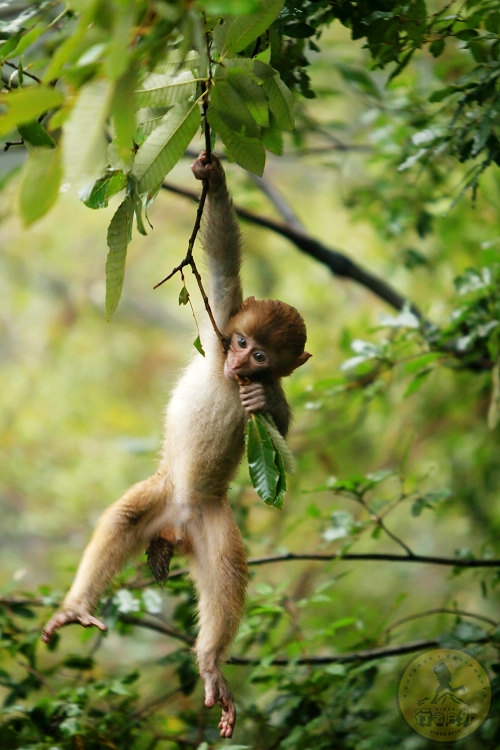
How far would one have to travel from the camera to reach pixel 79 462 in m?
7.30

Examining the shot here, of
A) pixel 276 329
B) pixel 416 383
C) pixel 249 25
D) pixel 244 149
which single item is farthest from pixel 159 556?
pixel 249 25

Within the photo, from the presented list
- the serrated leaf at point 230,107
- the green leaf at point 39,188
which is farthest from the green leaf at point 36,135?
the green leaf at point 39,188

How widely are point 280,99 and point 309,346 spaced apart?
527 centimetres

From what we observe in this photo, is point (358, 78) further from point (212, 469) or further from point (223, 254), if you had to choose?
point (212, 469)

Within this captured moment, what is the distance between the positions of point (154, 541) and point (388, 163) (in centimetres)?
283

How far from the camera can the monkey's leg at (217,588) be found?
7.75 ft

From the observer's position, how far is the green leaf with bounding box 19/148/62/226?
3.29 feet

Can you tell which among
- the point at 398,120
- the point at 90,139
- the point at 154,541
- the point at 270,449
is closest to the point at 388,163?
the point at 398,120

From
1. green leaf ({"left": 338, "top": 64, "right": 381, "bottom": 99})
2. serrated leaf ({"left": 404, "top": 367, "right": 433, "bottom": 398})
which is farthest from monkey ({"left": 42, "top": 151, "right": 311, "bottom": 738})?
green leaf ({"left": 338, "top": 64, "right": 381, "bottom": 99})

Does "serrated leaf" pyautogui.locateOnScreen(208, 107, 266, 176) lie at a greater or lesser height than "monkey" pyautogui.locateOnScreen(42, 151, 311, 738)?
greater

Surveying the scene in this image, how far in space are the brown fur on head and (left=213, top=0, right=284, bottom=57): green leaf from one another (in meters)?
0.98

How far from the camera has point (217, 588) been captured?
2.48 metres

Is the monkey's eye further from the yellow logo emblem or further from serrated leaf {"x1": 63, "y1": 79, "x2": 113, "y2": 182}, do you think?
serrated leaf {"x1": 63, "y1": 79, "x2": 113, "y2": 182}

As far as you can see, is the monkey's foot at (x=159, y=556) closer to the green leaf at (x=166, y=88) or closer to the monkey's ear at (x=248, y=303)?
the monkey's ear at (x=248, y=303)
